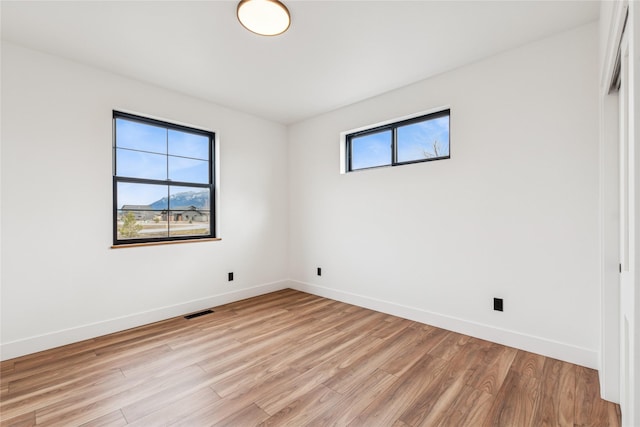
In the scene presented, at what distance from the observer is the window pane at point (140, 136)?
303 cm

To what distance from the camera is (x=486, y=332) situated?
2.63m

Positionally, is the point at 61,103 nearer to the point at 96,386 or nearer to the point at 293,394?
the point at 96,386

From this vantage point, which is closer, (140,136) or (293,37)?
(293,37)

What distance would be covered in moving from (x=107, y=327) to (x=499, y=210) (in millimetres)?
3930

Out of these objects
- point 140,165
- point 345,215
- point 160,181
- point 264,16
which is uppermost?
point 264,16

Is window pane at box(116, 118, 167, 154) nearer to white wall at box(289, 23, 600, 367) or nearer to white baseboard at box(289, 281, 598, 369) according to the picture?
white wall at box(289, 23, 600, 367)

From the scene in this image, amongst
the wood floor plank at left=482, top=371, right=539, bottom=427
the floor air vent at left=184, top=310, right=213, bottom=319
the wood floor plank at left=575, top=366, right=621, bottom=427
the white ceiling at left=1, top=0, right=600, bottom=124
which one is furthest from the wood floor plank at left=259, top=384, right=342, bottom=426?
the white ceiling at left=1, top=0, right=600, bottom=124

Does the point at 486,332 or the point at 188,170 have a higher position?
the point at 188,170

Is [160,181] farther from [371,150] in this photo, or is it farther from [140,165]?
[371,150]

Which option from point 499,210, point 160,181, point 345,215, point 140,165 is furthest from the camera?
point 345,215

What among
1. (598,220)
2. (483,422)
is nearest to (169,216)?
(483,422)

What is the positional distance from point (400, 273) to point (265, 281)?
2067 mm

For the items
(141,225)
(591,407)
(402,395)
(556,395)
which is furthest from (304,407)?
(141,225)

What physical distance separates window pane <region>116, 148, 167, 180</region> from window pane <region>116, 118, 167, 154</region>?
7 cm
